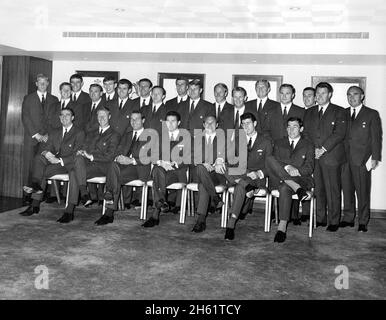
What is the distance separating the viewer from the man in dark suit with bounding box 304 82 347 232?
516 cm

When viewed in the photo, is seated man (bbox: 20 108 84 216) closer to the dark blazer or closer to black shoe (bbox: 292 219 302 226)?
the dark blazer

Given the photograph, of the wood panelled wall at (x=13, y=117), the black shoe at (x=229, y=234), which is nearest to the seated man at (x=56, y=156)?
the wood panelled wall at (x=13, y=117)

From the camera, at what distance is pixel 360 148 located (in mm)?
5238

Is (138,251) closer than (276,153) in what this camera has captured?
Yes

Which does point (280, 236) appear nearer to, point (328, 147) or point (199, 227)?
point (199, 227)

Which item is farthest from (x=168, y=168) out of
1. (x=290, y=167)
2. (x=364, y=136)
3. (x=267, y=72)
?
(x=267, y=72)

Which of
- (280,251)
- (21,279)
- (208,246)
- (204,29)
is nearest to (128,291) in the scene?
(21,279)

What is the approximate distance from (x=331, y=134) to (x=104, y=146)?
105 inches

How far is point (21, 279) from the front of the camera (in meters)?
3.09

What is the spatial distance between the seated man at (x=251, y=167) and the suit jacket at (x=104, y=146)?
143 cm

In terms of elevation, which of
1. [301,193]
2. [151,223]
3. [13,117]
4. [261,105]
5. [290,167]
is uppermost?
[261,105]

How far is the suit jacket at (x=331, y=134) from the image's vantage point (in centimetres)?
514
